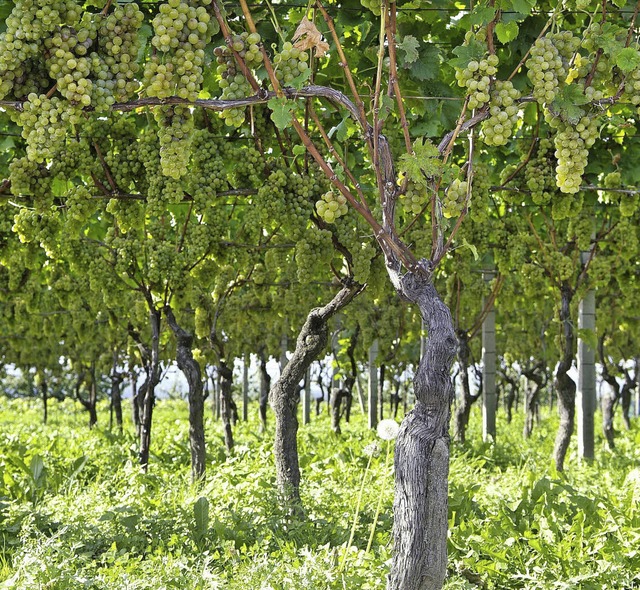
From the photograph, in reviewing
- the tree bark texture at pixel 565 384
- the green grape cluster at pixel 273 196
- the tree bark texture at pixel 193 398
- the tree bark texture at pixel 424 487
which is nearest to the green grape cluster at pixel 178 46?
the tree bark texture at pixel 424 487

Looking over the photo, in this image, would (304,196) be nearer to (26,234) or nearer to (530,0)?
(26,234)

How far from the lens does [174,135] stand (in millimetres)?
2549

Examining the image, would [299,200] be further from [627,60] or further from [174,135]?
[627,60]

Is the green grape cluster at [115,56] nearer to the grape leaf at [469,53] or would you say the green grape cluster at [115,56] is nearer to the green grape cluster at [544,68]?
the grape leaf at [469,53]

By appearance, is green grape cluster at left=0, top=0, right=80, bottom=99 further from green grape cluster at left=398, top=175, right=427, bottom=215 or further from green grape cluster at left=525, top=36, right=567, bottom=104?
green grape cluster at left=525, top=36, right=567, bottom=104

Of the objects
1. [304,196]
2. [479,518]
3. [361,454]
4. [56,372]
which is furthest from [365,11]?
[56,372]

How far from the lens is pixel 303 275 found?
177 inches

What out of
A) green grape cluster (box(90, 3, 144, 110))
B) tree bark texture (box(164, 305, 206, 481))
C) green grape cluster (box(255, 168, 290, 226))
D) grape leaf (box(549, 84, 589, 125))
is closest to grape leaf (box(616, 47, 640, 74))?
grape leaf (box(549, 84, 589, 125))

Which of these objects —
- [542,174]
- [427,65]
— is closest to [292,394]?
[542,174]

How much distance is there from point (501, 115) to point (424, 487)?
1.23 m

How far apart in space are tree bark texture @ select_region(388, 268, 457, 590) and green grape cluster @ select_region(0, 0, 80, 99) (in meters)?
1.49

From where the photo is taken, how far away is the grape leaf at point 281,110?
2334mm

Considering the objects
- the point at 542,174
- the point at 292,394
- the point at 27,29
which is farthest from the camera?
the point at 292,394

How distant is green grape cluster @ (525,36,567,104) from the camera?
7.89ft
